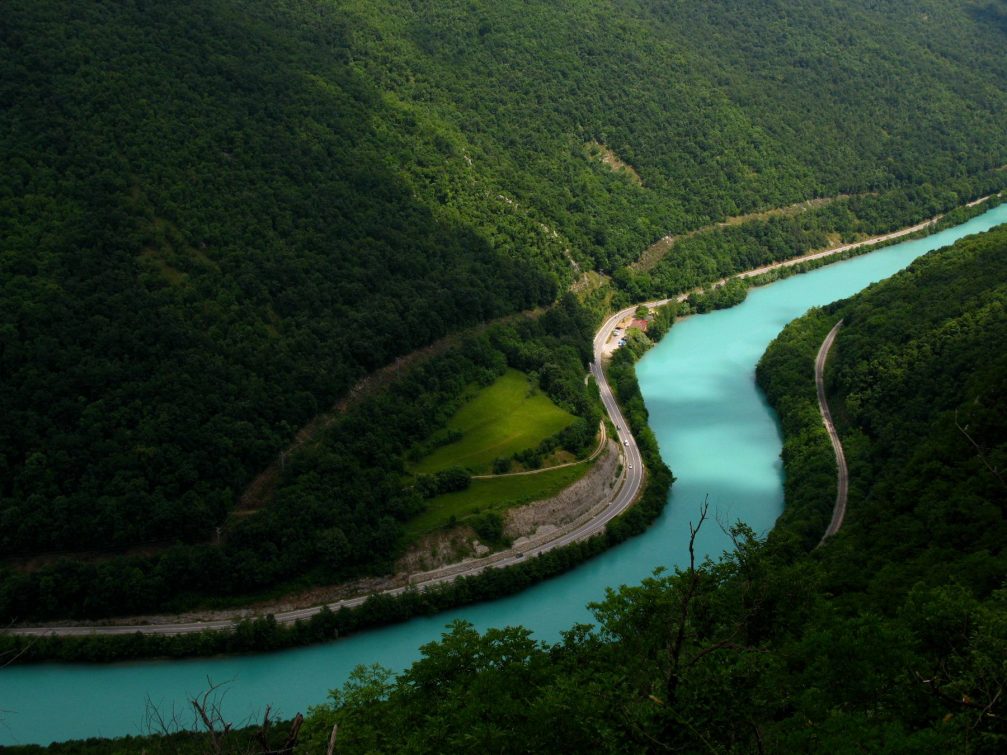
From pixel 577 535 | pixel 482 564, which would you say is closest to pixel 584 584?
pixel 577 535

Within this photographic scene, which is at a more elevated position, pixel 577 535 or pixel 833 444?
pixel 833 444

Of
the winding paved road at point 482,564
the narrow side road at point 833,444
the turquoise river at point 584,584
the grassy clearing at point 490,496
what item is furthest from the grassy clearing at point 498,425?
the narrow side road at point 833,444

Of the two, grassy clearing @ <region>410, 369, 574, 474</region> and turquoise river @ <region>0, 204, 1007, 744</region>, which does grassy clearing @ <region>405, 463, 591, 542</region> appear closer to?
grassy clearing @ <region>410, 369, 574, 474</region>

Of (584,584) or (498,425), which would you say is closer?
(584,584)

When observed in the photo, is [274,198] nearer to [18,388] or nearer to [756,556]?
[18,388]

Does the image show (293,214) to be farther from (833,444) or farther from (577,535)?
(833,444)

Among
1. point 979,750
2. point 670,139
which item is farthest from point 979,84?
point 979,750

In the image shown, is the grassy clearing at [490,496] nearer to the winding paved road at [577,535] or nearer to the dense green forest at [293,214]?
the dense green forest at [293,214]
